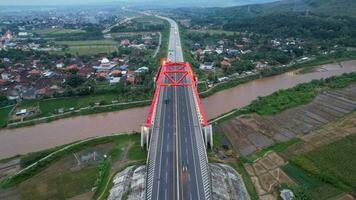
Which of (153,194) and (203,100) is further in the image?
(203,100)

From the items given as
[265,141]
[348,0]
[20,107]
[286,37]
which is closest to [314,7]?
[348,0]


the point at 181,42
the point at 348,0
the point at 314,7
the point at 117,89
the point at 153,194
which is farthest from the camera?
the point at 314,7

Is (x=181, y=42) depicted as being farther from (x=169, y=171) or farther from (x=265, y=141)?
(x=169, y=171)

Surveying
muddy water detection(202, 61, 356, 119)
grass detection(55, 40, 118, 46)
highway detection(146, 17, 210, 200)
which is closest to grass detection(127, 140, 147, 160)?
highway detection(146, 17, 210, 200)

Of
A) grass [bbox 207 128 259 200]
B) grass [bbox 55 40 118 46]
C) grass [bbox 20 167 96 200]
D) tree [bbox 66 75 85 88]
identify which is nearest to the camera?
grass [bbox 207 128 259 200]

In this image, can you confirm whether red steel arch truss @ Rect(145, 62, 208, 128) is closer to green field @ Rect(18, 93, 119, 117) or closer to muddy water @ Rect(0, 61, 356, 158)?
muddy water @ Rect(0, 61, 356, 158)

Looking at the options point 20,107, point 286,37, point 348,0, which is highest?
point 348,0

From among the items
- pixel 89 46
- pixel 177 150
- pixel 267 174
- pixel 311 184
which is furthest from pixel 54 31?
pixel 311 184

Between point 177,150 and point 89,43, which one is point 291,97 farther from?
point 89,43
